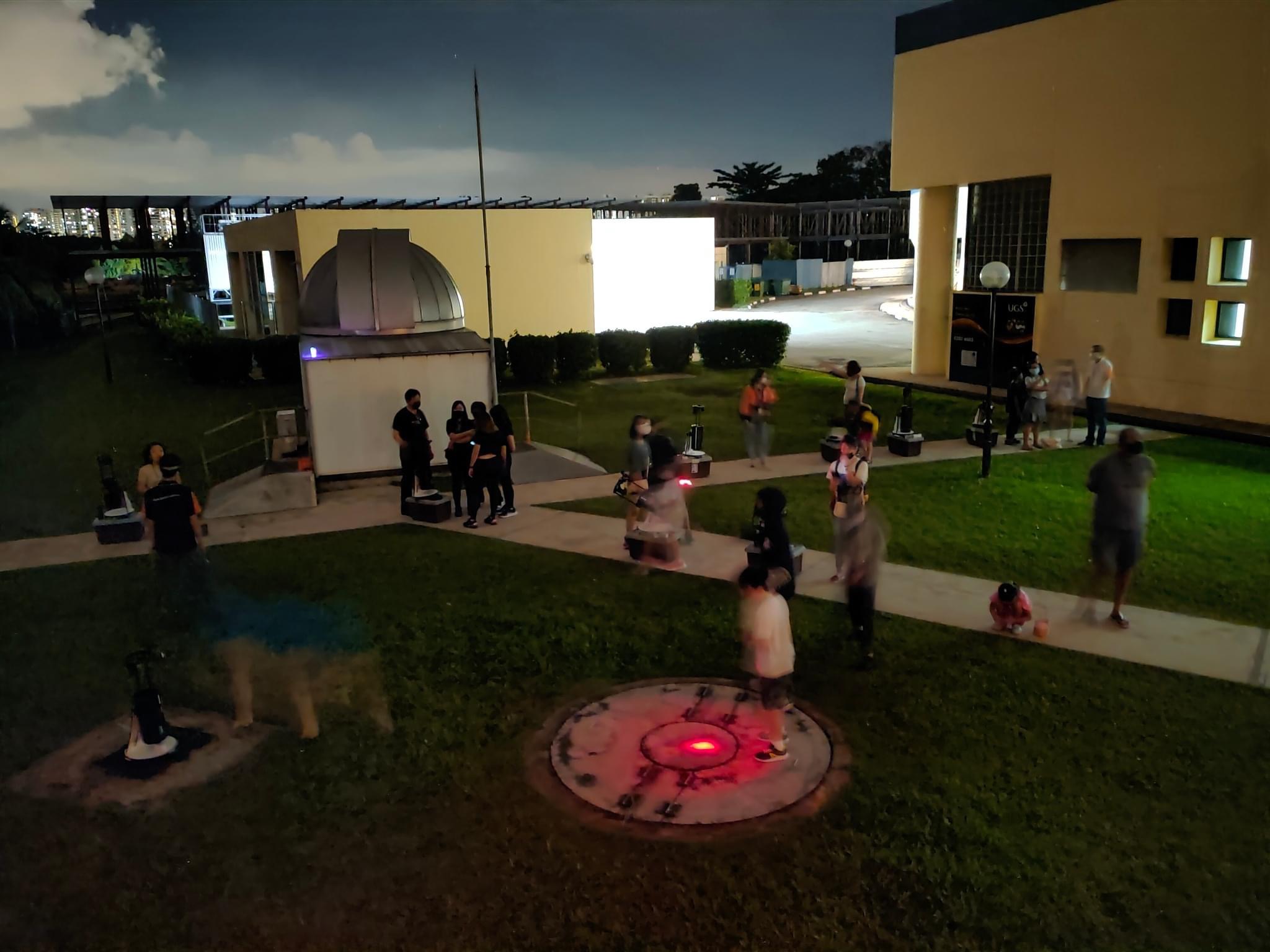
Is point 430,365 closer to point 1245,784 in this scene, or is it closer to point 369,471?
point 369,471

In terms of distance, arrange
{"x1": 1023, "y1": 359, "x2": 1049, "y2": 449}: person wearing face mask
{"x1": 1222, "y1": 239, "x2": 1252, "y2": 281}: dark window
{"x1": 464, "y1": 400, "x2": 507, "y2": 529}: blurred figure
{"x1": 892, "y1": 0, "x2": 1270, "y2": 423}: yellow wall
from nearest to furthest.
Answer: {"x1": 464, "y1": 400, "x2": 507, "y2": 529}: blurred figure < {"x1": 1023, "y1": 359, "x2": 1049, "y2": 449}: person wearing face mask < {"x1": 892, "y1": 0, "x2": 1270, "y2": 423}: yellow wall < {"x1": 1222, "y1": 239, "x2": 1252, "y2": 281}: dark window

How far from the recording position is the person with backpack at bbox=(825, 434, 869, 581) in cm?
864

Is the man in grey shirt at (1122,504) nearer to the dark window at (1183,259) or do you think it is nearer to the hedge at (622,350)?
the dark window at (1183,259)

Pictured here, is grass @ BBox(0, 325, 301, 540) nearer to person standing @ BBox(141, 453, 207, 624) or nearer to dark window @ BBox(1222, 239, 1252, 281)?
person standing @ BBox(141, 453, 207, 624)

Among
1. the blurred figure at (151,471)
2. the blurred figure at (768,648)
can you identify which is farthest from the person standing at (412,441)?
the blurred figure at (768,648)

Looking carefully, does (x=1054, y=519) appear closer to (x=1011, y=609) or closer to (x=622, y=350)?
(x=1011, y=609)

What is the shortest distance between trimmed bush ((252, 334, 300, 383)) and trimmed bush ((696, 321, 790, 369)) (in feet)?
37.2

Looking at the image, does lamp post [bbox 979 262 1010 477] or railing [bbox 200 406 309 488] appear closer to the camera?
lamp post [bbox 979 262 1010 477]

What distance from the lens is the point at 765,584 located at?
624 centimetres

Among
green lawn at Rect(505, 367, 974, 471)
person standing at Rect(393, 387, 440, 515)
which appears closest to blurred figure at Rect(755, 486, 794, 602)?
person standing at Rect(393, 387, 440, 515)

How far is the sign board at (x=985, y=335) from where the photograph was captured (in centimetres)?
2188


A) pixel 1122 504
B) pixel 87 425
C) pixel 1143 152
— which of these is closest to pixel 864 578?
pixel 1122 504

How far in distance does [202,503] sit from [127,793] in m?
7.94

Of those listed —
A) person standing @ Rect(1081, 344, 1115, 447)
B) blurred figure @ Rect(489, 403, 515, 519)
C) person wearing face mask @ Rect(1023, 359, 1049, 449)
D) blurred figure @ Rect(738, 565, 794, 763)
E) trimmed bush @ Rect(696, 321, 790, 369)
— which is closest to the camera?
blurred figure @ Rect(738, 565, 794, 763)
